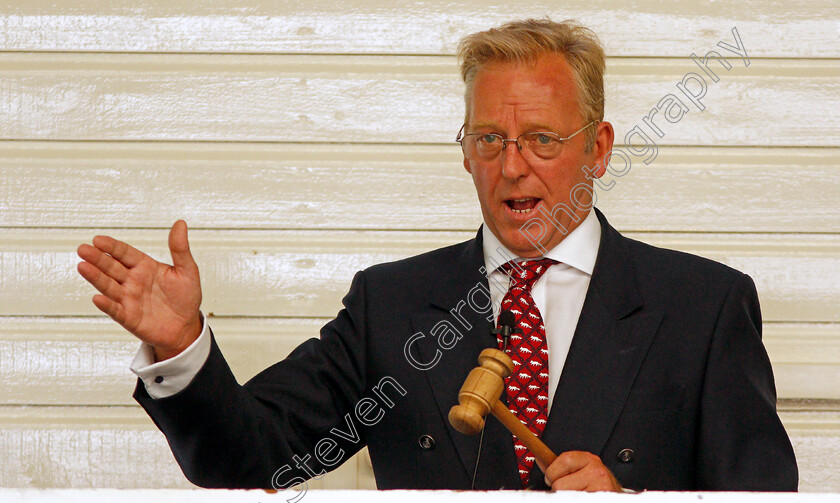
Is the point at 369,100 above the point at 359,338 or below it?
above

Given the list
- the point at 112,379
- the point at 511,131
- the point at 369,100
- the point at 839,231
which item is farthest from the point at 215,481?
the point at 839,231

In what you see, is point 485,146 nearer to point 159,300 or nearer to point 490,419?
point 490,419

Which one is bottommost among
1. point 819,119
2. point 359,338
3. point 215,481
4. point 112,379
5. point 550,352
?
point 112,379

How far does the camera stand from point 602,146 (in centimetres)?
249

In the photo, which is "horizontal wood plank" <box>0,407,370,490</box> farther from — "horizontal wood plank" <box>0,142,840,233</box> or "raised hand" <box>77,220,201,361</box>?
"raised hand" <box>77,220,201,361</box>

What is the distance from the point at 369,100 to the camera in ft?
11.0

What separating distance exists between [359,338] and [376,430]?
0.79ft

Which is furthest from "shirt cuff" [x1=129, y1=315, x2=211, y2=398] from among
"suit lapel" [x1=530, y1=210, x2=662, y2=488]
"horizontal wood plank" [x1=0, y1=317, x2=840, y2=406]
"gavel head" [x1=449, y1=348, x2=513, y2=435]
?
"horizontal wood plank" [x1=0, y1=317, x2=840, y2=406]

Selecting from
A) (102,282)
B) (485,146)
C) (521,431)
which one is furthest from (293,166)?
(521,431)

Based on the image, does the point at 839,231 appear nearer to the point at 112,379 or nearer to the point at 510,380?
the point at 510,380

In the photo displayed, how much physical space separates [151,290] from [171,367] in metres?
0.17

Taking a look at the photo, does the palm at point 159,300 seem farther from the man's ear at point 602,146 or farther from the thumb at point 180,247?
the man's ear at point 602,146

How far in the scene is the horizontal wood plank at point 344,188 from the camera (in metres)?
3.32

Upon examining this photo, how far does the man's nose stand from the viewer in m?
2.25
